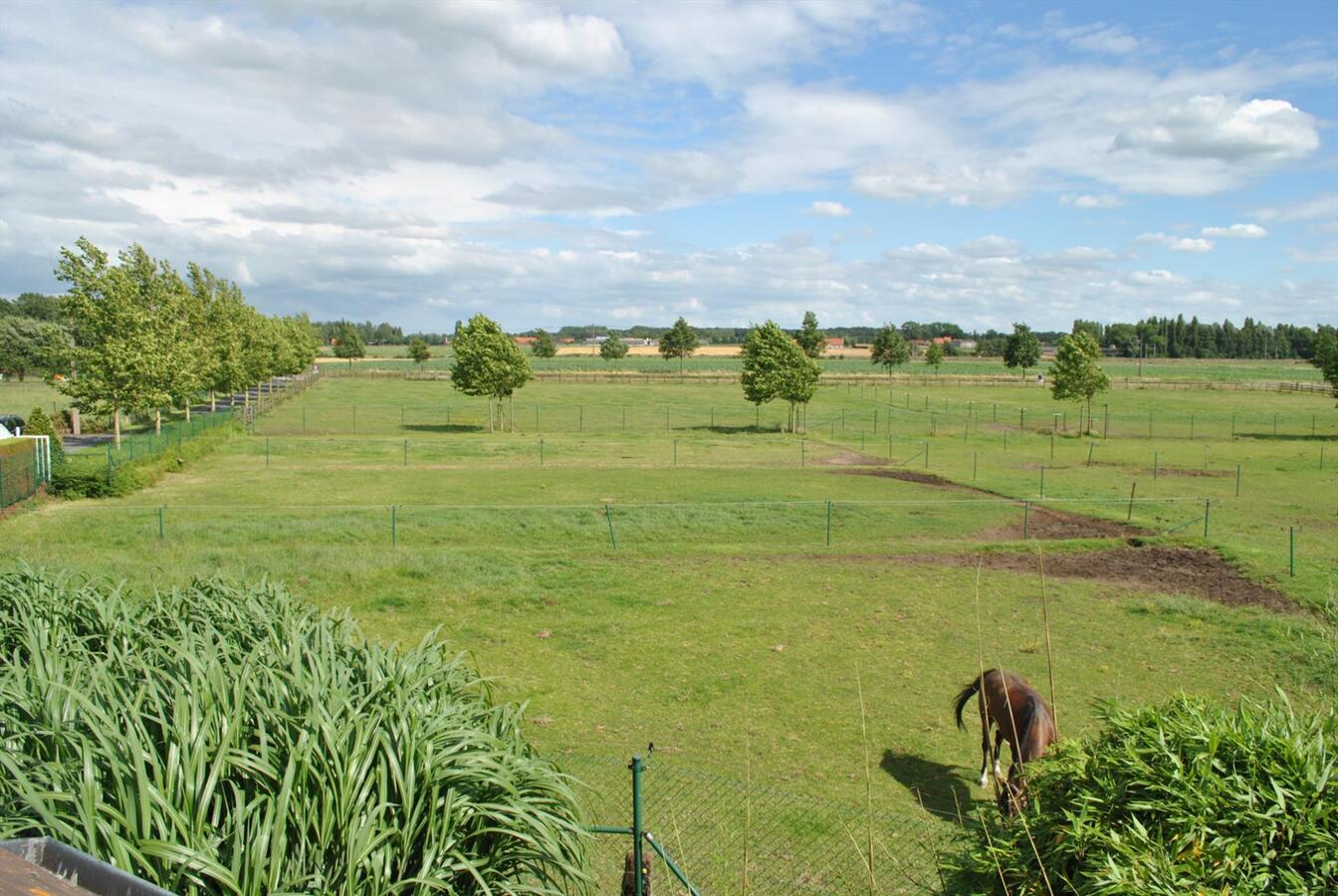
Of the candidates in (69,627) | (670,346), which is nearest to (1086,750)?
(69,627)

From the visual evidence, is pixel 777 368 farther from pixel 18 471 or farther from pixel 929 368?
pixel 929 368

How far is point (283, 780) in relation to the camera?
4574 millimetres

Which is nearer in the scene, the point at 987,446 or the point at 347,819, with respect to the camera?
the point at 347,819

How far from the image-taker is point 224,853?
4.39 m

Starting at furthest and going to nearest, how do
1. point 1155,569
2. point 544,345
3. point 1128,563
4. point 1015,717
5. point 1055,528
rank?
1. point 544,345
2. point 1055,528
3. point 1128,563
4. point 1155,569
5. point 1015,717

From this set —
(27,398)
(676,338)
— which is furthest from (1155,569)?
(676,338)

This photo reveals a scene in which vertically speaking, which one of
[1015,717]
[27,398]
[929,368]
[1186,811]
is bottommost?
[1015,717]

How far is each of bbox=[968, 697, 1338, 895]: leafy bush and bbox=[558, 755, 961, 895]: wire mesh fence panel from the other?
3337 mm

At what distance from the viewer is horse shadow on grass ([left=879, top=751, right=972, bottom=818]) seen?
958 centimetres

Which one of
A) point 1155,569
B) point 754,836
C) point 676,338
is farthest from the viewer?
point 676,338

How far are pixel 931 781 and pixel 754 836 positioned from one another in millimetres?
2670

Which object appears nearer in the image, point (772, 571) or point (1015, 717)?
point (1015, 717)

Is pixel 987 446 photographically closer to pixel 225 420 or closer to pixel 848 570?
pixel 848 570

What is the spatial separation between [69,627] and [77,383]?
30.5 meters
